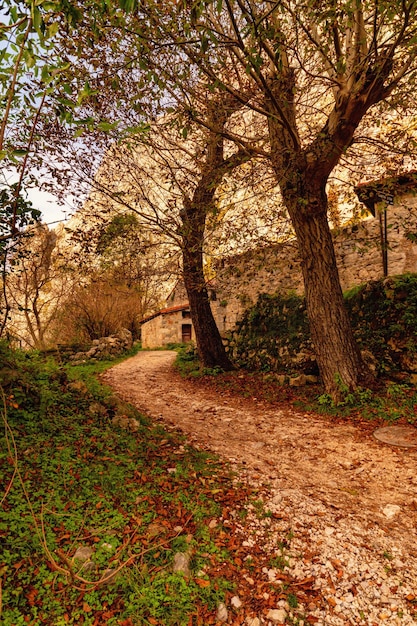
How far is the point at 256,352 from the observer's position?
9820 millimetres

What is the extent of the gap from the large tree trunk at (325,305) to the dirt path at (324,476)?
106 centimetres

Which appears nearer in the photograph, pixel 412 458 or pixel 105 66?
pixel 412 458

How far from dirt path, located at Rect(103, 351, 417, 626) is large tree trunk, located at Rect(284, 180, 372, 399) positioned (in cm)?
106

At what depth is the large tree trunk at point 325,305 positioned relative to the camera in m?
5.90

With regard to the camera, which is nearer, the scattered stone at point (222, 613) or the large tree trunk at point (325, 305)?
the scattered stone at point (222, 613)

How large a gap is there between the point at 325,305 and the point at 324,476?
3.30 metres

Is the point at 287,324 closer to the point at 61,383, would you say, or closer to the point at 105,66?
the point at 61,383

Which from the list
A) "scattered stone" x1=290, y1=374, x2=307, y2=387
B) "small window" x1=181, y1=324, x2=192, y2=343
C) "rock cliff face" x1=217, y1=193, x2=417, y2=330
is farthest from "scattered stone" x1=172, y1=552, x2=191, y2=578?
"small window" x1=181, y1=324, x2=192, y2=343

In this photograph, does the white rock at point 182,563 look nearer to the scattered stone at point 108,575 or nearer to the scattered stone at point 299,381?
the scattered stone at point 108,575

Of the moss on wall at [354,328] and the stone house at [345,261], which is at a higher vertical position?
the stone house at [345,261]

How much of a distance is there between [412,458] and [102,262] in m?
7.29

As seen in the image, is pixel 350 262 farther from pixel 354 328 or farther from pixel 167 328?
pixel 167 328

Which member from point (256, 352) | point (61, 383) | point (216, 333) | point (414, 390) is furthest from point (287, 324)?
point (61, 383)

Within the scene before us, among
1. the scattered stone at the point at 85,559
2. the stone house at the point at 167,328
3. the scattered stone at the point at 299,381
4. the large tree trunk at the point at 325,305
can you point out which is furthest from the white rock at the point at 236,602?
the stone house at the point at 167,328
